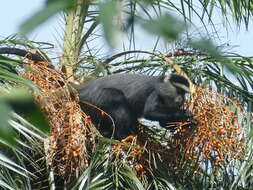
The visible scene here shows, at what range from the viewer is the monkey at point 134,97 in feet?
17.8

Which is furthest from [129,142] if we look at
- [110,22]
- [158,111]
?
[110,22]

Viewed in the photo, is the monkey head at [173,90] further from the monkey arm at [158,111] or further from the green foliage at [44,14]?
the green foliage at [44,14]

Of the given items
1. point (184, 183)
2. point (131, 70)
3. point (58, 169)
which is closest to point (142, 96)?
point (131, 70)

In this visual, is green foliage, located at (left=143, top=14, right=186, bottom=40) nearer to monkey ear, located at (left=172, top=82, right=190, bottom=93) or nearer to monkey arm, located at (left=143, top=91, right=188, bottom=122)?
monkey arm, located at (left=143, top=91, right=188, bottom=122)

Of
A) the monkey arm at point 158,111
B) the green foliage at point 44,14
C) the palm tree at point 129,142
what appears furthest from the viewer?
the monkey arm at point 158,111

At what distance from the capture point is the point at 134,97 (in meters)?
5.98

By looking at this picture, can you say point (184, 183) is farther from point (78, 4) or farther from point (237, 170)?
point (78, 4)

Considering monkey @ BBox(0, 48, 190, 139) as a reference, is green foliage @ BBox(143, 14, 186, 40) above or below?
above

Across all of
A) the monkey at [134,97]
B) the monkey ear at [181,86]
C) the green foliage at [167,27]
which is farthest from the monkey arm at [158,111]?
the green foliage at [167,27]

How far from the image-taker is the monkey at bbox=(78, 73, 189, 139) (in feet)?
17.8

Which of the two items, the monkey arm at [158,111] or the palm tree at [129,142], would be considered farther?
the monkey arm at [158,111]

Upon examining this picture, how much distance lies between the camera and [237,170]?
15.3ft

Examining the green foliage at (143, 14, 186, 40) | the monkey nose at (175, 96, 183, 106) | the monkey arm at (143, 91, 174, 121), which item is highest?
the green foliage at (143, 14, 186, 40)

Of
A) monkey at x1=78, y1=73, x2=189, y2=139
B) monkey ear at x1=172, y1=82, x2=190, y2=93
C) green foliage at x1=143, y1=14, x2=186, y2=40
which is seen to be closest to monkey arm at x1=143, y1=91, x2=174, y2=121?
monkey at x1=78, y1=73, x2=189, y2=139
